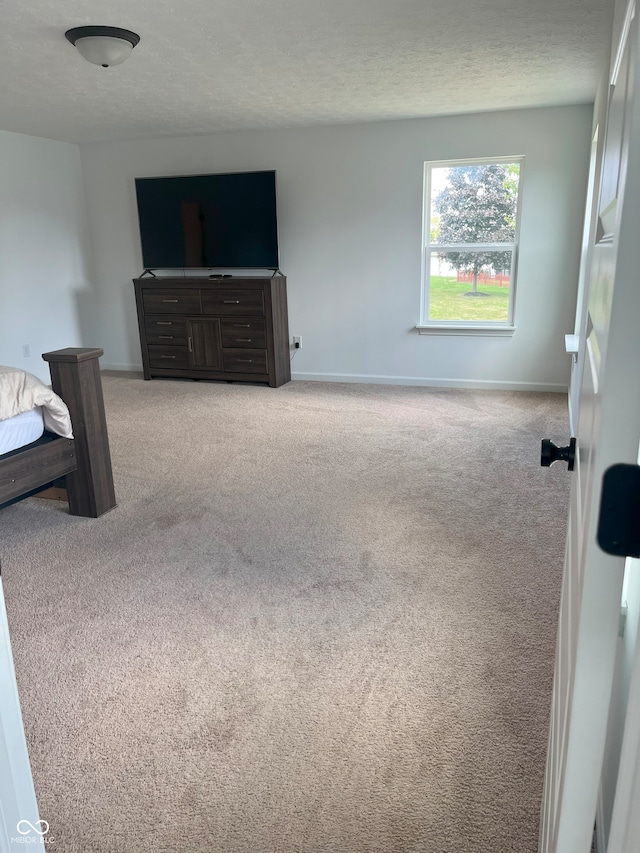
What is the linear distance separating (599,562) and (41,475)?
282 centimetres

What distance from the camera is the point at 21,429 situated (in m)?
2.90

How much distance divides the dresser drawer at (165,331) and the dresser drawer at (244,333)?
1.52 ft

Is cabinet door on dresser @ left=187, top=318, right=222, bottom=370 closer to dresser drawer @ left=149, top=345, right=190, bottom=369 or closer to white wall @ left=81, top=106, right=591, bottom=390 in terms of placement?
dresser drawer @ left=149, top=345, right=190, bottom=369

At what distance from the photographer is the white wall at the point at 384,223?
5.20 meters

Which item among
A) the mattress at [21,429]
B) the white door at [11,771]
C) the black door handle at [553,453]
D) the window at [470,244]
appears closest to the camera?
the white door at [11,771]

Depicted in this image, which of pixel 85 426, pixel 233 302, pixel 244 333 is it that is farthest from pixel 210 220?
pixel 85 426

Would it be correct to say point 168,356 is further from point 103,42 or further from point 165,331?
point 103,42

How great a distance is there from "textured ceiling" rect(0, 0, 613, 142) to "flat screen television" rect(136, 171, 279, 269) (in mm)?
585

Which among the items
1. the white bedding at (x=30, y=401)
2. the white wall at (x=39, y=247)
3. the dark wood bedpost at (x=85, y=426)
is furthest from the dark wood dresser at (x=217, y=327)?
the white bedding at (x=30, y=401)

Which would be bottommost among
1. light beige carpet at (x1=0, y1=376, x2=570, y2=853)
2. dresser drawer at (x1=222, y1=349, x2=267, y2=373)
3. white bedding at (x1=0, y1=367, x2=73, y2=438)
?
light beige carpet at (x1=0, y1=376, x2=570, y2=853)

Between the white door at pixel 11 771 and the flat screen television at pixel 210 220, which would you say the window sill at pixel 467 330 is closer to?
the flat screen television at pixel 210 220

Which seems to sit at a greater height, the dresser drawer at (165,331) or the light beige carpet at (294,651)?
the dresser drawer at (165,331)

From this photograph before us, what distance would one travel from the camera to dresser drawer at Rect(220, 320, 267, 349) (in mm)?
5875

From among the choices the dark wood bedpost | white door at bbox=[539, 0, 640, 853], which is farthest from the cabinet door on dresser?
white door at bbox=[539, 0, 640, 853]
